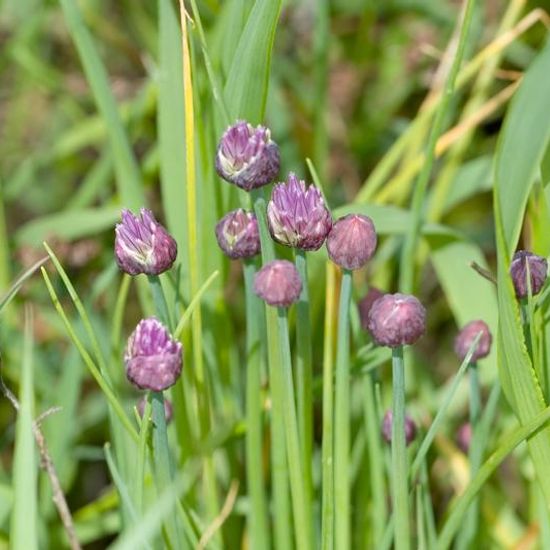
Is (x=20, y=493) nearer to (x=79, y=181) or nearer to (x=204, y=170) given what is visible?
(x=204, y=170)

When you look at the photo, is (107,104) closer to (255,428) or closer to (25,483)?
(255,428)

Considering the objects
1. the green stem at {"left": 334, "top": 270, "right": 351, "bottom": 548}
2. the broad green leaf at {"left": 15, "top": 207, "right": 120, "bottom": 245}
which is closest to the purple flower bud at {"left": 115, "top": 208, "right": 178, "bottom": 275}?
A: the green stem at {"left": 334, "top": 270, "right": 351, "bottom": 548}

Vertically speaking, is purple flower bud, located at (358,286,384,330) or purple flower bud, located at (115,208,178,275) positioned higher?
purple flower bud, located at (115,208,178,275)

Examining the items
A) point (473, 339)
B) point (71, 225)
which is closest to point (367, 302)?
point (473, 339)

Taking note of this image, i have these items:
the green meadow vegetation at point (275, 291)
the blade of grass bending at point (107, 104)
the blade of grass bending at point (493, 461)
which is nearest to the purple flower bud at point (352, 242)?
the green meadow vegetation at point (275, 291)

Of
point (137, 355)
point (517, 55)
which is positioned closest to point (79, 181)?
point (517, 55)

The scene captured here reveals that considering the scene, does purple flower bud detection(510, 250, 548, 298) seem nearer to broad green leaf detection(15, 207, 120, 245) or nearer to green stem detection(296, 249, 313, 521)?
green stem detection(296, 249, 313, 521)

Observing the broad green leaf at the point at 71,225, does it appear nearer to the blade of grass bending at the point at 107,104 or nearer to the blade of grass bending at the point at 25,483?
the blade of grass bending at the point at 107,104
